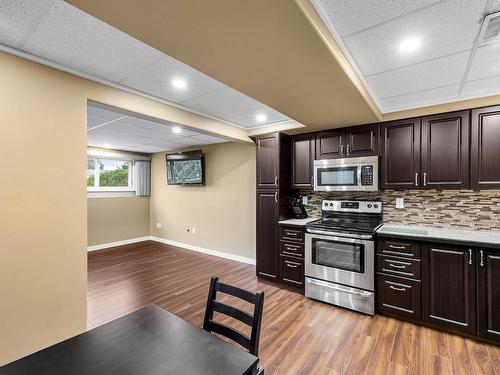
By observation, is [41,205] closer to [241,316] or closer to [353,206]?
[241,316]

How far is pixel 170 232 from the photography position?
621 cm

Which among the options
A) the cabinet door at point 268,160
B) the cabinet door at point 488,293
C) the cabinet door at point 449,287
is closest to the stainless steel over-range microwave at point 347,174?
the cabinet door at point 268,160

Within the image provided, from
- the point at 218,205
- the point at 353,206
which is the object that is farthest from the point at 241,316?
the point at 218,205

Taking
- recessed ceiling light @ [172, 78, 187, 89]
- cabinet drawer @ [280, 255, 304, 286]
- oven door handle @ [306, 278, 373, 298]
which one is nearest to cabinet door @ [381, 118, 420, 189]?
oven door handle @ [306, 278, 373, 298]

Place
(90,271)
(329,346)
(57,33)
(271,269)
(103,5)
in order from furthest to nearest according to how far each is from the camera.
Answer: (90,271), (271,269), (329,346), (57,33), (103,5)

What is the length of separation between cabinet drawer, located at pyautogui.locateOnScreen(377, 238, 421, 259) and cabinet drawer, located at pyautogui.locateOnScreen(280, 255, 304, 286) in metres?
1.04

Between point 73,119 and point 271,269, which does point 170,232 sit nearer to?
point 271,269

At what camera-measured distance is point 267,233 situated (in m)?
3.77

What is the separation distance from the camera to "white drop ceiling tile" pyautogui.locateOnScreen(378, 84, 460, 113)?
249 centimetres

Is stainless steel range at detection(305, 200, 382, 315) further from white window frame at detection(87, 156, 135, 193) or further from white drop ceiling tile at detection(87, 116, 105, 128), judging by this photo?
white window frame at detection(87, 156, 135, 193)

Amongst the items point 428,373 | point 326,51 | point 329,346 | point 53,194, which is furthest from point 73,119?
point 428,373

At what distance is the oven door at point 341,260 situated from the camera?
282 centimetres

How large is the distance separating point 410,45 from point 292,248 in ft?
8.54

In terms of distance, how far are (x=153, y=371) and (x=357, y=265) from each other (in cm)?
256
